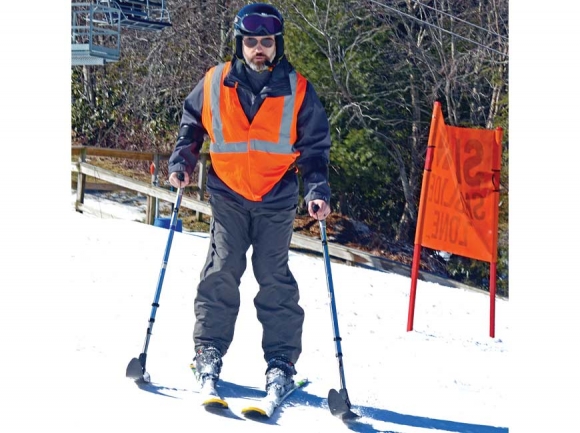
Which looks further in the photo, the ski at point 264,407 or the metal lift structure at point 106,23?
the metal lift structure at point 106,23

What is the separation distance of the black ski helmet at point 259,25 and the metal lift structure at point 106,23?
1.42 meters

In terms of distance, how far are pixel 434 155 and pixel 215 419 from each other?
2129 mm

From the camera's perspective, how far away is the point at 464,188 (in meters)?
4.55

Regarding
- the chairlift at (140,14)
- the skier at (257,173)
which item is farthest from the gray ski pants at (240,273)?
the chairlift at (140,14)

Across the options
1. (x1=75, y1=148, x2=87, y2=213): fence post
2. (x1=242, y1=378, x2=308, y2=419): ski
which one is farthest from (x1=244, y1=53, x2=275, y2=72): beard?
(x1=75, y1=148, x2=87, y2=213): fence post

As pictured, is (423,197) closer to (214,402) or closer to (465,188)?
(465,188)

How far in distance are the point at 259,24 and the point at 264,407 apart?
1.10m

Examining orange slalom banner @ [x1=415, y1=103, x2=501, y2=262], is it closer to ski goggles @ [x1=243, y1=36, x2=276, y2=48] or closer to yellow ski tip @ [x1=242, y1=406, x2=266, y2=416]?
ski goggles @ [x1=243, y1=36, x2=276, y2=48]

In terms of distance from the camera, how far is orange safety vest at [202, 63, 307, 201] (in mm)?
2945

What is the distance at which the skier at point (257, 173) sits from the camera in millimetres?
2949

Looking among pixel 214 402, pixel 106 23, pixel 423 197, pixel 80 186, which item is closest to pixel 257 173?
pixel 214 402

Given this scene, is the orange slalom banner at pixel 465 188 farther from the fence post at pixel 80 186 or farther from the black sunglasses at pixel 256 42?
the fence post at pixel 80 186

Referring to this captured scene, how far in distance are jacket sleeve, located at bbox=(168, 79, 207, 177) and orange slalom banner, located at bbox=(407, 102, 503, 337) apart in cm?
165
